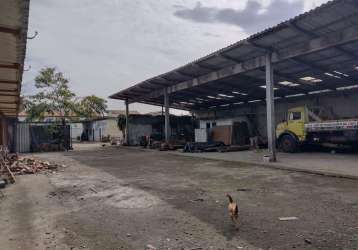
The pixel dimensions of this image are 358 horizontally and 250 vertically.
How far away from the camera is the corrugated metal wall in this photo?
26.5m

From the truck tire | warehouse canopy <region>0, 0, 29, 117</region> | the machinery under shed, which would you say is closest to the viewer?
warehouse canopy <region>0, 0, 29, 117</region>

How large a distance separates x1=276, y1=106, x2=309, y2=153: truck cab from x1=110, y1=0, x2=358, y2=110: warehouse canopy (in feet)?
7.11

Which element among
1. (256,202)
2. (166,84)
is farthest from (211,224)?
(166,84)

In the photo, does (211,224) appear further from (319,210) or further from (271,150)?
(271,150)

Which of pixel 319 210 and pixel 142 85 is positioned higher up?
pixel 142 85

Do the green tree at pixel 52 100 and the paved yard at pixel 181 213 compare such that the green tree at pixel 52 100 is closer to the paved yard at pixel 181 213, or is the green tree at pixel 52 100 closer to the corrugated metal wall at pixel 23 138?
the corrugated metal wall at pixel 23 138

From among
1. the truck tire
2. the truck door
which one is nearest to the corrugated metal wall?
the truck tire

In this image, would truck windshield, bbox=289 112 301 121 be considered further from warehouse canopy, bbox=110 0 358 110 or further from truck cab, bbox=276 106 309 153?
warehouse canopy, bbox=110 0 358 110

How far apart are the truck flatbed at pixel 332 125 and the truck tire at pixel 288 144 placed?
111 cm

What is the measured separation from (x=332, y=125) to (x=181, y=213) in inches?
485

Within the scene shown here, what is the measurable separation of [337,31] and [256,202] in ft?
26.5

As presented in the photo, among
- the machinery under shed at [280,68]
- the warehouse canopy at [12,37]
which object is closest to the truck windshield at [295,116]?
the machinery under shed at [280,68]

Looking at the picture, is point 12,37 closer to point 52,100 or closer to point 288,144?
point 288,144

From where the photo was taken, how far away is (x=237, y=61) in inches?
616
